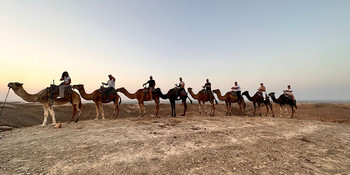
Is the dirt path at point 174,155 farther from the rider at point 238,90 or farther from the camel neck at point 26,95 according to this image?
the rider at point 238,90

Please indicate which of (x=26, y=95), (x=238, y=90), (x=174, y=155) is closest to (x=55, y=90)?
(x=26, y=95)

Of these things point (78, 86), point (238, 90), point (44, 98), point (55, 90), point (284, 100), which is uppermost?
point (78, 86)

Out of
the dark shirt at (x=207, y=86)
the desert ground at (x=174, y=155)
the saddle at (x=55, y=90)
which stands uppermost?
the dark shirt at (x=207, y=86)

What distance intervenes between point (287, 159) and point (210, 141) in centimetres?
257

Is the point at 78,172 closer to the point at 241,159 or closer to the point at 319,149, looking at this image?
the point at 241,159

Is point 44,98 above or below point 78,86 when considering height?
below

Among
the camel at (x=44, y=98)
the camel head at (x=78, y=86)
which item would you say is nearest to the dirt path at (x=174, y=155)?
the camel at (x=44, y=98)

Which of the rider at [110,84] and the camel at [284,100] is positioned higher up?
the rider at [110,84]

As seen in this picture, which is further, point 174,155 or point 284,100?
point 284,100

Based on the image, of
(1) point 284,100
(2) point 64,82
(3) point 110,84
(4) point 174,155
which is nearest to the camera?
(4) point 174,155

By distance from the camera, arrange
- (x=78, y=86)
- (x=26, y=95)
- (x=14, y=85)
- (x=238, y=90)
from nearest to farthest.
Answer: (x=14, y=85) < (x=26, y=95) < (x=78, y=86) < (x=238, y=90)

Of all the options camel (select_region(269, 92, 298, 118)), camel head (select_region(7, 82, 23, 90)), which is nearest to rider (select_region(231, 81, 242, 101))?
camel (select_region(269, 92, 298, 118))

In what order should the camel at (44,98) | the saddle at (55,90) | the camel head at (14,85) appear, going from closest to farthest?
the camel head at (14,85)
the camel at (44,98)
the saddle at (55,90)

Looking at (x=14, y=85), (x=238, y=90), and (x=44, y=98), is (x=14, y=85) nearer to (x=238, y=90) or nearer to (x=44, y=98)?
(x=44, y=98)
